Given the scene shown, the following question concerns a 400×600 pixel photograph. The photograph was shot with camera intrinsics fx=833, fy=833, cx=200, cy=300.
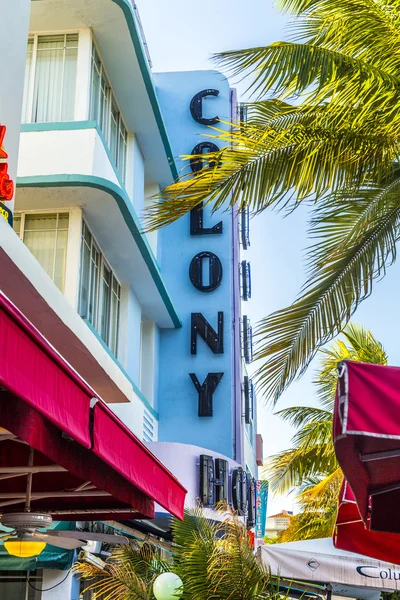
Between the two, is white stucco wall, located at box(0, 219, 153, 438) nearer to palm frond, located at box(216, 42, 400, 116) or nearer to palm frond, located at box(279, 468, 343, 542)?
palm frond, located at box(216, 42, 400, 116)

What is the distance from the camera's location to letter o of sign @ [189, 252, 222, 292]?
21516 millimetres

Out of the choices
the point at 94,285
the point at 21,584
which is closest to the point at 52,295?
the point at 21,584

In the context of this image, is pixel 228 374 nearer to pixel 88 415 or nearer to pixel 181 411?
pixel 181 411

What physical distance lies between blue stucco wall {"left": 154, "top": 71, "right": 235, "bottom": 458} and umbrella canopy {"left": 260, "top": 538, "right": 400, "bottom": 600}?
34.3ft

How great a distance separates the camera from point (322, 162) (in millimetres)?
7926

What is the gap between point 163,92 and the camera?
2403cm

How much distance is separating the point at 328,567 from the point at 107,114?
9.67 metres

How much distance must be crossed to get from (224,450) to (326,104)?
43.6 feet

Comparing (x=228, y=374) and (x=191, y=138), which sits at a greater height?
(x=191, y=138)

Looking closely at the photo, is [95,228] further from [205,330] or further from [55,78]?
[205,330]

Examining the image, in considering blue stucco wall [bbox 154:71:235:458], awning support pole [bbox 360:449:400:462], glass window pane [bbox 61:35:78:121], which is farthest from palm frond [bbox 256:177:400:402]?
blue stucco wall [bbox 154:71:235:458]

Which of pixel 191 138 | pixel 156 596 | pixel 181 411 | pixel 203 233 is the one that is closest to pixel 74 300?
pixel 156 596

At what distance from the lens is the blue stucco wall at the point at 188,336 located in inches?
800

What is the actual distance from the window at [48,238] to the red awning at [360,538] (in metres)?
6.32
